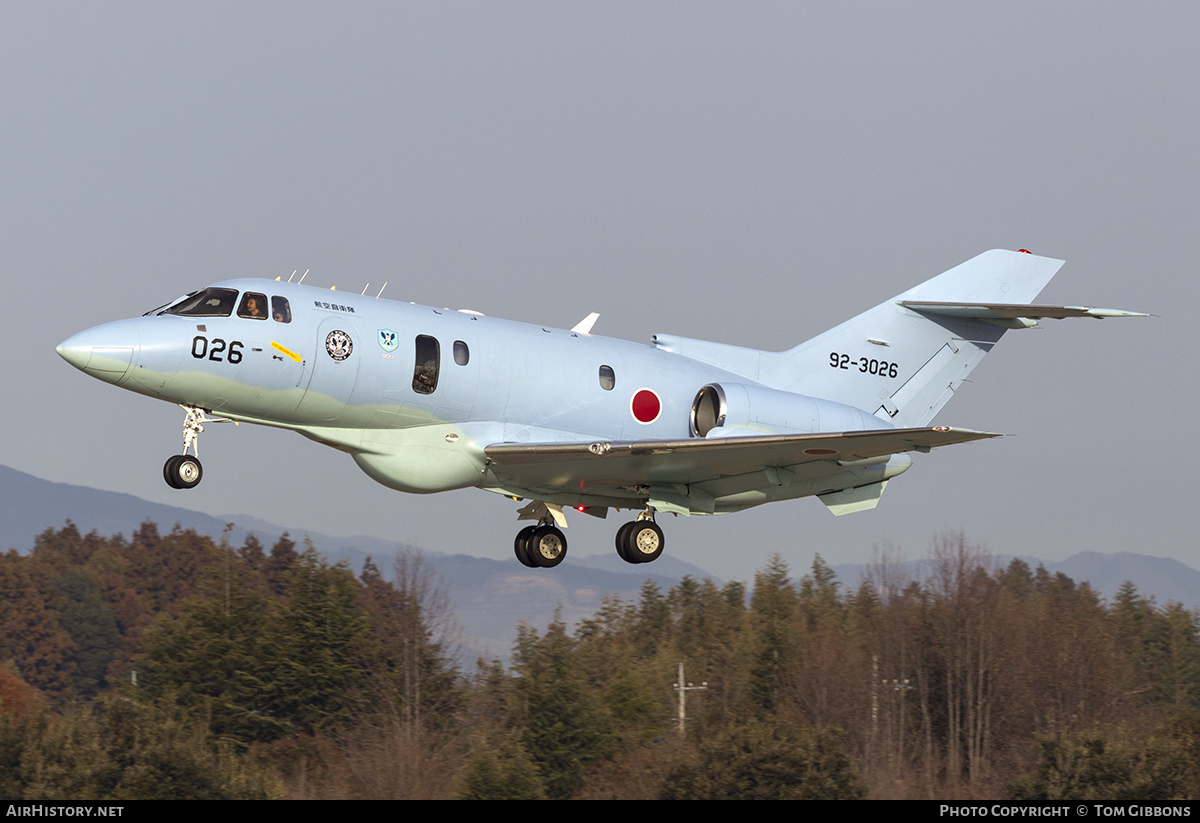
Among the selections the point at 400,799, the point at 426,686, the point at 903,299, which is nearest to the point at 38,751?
the point at 400,799

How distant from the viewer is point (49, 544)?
104875mm

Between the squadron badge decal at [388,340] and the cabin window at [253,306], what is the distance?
1616mm

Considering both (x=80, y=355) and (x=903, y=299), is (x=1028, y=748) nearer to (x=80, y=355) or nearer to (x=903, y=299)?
(x=903, y=299)

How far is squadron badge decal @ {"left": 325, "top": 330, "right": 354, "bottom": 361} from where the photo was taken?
17703mm

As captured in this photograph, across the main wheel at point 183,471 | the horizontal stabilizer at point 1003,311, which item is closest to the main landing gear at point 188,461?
the main wheel at point 183,471

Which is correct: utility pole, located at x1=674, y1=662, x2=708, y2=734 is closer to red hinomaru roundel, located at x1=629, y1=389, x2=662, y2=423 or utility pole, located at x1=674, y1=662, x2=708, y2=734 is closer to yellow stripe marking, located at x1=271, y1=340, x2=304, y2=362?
red hinomaru roundel, located at x1=629, y1=389, x2=662, y2=423

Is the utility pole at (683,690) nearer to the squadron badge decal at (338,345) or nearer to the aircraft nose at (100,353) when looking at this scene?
the squadron badge decal at (338,345)

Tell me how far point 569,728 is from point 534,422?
32097 mm

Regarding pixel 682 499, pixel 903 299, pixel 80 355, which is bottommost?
pixel 682 499

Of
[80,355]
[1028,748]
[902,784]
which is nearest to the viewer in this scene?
[80,355]

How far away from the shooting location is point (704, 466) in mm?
19906

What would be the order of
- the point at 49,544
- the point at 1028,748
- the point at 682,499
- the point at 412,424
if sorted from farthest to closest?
the point at 49,544 → the point at 1028,748 → the point at 682,499 → the point at 412,424

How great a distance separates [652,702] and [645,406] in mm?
35503

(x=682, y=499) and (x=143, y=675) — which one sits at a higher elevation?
(x=682, y=499)
